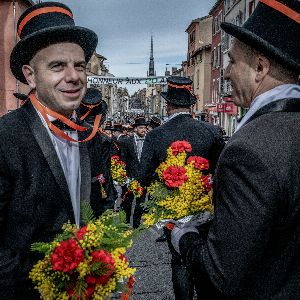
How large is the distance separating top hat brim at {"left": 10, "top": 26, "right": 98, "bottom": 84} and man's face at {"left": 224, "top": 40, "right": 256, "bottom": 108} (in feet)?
2.93

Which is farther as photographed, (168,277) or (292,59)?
(168,277)

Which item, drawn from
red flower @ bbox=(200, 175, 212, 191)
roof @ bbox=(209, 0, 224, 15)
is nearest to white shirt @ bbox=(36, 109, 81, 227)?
red flower @ bbox=(200, 175, 212, 191)

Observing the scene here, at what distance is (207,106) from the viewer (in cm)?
4825

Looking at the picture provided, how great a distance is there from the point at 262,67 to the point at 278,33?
168 millimetres

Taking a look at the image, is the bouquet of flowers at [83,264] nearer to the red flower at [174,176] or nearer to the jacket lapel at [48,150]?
the jacket lapel at [48,150]

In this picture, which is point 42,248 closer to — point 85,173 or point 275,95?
point 85,173

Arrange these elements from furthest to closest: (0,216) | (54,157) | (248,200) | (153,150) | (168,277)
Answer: (168,277) < (153,150) < (54,157) < (0,216) < (248,200)

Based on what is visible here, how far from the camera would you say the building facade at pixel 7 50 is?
101ft

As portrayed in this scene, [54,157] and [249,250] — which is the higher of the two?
[54,157]

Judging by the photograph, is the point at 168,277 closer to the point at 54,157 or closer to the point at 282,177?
the point at 54,157

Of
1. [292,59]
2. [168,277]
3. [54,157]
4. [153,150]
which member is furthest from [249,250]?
[168,277]

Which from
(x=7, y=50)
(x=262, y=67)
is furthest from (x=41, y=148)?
(x=7, y=50)

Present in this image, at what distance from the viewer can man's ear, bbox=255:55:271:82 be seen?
6.46 ft

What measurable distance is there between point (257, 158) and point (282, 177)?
0.42 ft
